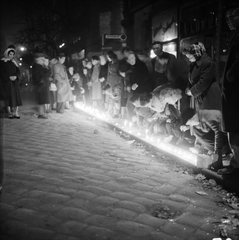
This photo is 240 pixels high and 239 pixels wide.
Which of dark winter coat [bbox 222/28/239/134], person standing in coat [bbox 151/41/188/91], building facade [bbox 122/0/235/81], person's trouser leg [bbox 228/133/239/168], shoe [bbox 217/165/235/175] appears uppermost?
building facade [bbox 122/0/235/81]

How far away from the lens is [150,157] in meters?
6.38

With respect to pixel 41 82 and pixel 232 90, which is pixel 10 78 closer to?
pixel 41 82

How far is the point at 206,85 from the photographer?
5738 mm

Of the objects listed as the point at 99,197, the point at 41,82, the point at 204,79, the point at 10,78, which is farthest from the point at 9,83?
the point at 99,197

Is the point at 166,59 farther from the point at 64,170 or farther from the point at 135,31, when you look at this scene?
the point at 135,31

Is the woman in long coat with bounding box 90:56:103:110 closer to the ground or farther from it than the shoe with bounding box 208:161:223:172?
farther from it

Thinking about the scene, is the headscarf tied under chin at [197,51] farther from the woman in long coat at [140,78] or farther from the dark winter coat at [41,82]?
the dark winter coat at [41,82]

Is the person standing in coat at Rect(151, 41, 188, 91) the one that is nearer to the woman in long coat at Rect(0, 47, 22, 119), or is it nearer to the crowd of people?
the crowd of people

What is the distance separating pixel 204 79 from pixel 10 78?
8.37m

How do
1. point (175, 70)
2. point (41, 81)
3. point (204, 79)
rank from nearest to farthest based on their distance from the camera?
point (204, 79) → point (175, 70) → point (41, 81)

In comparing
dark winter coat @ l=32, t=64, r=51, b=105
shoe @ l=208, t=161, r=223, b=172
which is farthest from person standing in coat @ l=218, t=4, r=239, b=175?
dark winter coat @ l=32, t=64, r=51, b=105

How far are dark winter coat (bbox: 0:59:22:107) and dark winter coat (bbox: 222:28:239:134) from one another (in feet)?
30.8

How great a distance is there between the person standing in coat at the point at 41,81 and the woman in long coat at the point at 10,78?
717 mm

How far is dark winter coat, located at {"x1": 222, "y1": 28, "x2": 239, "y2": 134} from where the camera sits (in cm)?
405
